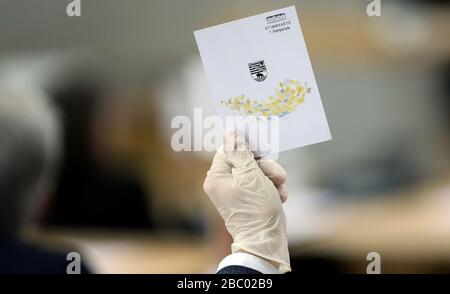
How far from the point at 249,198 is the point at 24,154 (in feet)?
2.02

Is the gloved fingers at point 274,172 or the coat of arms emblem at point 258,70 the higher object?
the coat of arms emblem at point 258,70

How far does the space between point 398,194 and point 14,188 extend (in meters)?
1.06

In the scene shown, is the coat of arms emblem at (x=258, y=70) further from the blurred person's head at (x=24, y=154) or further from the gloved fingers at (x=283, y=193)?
the blurred person's head at (x=24, y=154)

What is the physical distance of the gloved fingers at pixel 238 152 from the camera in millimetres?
1925

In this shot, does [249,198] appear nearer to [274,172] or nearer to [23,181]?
[274,172]

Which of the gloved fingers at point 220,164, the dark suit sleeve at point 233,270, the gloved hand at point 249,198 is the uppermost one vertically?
the gloved fingers at point 220,164

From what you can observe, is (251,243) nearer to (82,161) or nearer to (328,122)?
Result: (328,122)

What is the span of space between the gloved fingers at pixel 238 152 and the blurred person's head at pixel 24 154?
19.1 inches

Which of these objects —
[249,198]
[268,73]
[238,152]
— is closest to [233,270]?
[249,198]

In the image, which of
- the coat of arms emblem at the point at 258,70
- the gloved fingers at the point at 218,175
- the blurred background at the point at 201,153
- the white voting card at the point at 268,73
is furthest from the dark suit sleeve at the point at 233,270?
the coat of arms emblem at the point at 258,70

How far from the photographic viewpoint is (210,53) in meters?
1.92

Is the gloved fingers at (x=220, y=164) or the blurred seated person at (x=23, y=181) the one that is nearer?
the blurred seated person at (x=23, y=181)

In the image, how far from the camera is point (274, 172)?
1.93 meters

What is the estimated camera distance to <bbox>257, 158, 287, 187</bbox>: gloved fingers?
6.32ft
